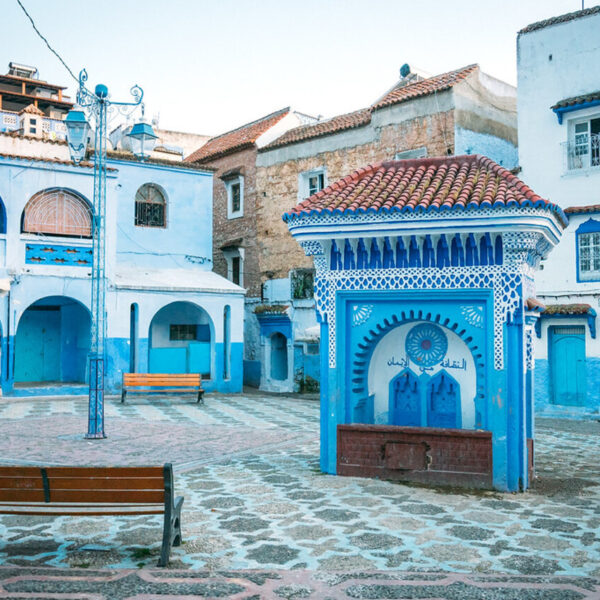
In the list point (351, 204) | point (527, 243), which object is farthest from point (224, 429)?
point (527, 243)

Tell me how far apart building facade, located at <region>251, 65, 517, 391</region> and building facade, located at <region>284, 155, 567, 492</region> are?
8653mm

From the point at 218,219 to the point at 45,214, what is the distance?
9.09 m

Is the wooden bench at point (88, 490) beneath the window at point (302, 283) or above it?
beneath

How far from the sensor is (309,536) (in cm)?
663

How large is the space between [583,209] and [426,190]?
29.1 ft

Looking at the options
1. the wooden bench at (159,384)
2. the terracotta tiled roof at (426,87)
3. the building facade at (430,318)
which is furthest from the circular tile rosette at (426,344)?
the terracotta tiled roof at (426,87)

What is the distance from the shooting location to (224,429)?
44.9ft

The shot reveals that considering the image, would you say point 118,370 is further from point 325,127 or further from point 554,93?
point 554,93

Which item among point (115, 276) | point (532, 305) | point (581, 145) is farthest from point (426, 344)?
point (115, 276)

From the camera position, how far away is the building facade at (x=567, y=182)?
16750mm

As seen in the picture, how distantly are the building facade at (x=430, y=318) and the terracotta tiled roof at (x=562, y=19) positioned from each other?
32.2 ft

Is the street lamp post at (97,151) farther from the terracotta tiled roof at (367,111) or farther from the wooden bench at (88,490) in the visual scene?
the terracotta tiled roof at (367,111)

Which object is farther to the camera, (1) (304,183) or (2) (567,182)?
(1) (304,183)

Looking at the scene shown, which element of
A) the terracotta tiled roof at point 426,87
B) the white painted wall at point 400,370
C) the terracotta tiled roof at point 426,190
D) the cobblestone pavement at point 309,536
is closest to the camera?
the cobblestone pavement at point 309,536
